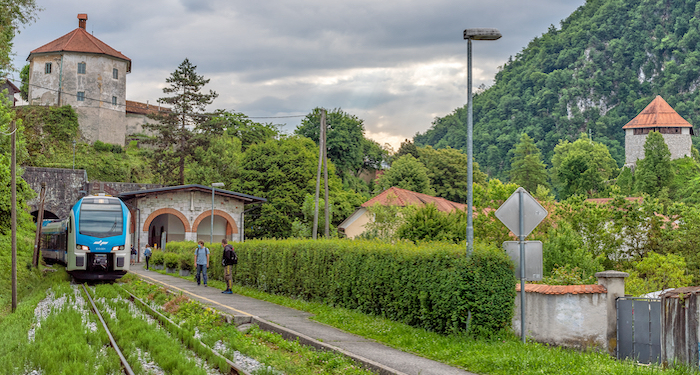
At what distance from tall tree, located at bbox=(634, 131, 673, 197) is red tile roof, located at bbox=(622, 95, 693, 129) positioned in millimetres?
20992

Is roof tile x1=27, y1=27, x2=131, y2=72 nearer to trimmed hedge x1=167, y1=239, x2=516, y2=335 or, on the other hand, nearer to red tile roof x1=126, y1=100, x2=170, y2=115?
red tile roof x1=126, y1=100, x2=170, y2=115

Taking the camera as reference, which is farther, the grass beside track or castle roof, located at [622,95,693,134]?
castle roof, located at [622,95,693,134]

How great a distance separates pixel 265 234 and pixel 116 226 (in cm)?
3195

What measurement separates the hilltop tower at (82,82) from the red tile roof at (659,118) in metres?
96.7

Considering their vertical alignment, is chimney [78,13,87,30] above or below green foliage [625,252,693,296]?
above

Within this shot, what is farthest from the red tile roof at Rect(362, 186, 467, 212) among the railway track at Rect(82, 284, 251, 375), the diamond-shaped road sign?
the diamond-shaped road sign

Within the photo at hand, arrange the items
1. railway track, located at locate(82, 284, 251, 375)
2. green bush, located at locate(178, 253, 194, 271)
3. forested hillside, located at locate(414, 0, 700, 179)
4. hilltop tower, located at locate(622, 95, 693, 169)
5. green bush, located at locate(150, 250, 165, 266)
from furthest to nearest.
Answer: forested hillside, located at locate(414, 0, 700, 179) < hilltop tower, located at locate(622, 95, 693, 169) < green bush, located at locate(150, 250, 165, 266) < green bush, located at locate(178, 253, 194, 271) < railway track, located at locate(82, 284, 251, 375)

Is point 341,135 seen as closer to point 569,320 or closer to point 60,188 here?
point 60,188

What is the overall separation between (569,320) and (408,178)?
5852cm

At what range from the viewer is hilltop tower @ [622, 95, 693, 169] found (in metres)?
117

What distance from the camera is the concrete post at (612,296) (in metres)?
12.4

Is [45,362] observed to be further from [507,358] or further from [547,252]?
[547,252]

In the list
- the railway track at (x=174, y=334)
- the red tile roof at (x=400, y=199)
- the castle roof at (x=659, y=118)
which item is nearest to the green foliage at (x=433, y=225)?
the railway track at (x=174, y=334)

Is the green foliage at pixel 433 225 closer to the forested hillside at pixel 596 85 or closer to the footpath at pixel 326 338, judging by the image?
the footpath at pixel 326 338
